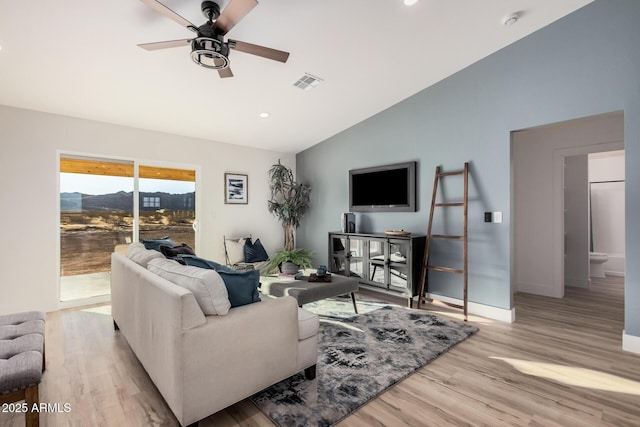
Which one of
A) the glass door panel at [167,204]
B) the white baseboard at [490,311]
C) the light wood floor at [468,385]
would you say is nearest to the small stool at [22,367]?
the light wood floor at [468,385]

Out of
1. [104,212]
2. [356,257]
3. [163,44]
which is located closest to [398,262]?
[356,257]

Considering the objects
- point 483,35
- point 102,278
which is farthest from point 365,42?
point 102,278

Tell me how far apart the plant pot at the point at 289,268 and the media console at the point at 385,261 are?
1.03 metres

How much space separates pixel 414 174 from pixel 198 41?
310cm

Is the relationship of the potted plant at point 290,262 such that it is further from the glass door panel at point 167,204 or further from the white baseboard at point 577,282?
the white baseboard at point 577,282

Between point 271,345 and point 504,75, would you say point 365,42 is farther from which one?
point 271,345

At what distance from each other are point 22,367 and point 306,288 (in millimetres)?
2051

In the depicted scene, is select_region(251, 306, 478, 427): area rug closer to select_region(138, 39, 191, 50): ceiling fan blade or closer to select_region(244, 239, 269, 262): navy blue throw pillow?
select_region(244, 239, 269, 262): navy blue throw pillow

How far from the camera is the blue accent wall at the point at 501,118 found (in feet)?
9.03

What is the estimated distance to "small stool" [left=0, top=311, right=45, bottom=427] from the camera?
4.83 feet

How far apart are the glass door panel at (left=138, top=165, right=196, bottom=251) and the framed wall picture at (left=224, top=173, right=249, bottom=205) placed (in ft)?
1.77

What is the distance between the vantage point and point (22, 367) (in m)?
1.53

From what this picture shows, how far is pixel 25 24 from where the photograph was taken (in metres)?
2.43

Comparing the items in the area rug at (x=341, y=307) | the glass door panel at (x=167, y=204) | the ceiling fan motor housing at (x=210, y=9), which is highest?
the ceiling fan motor housing at (x=210, y=9)
